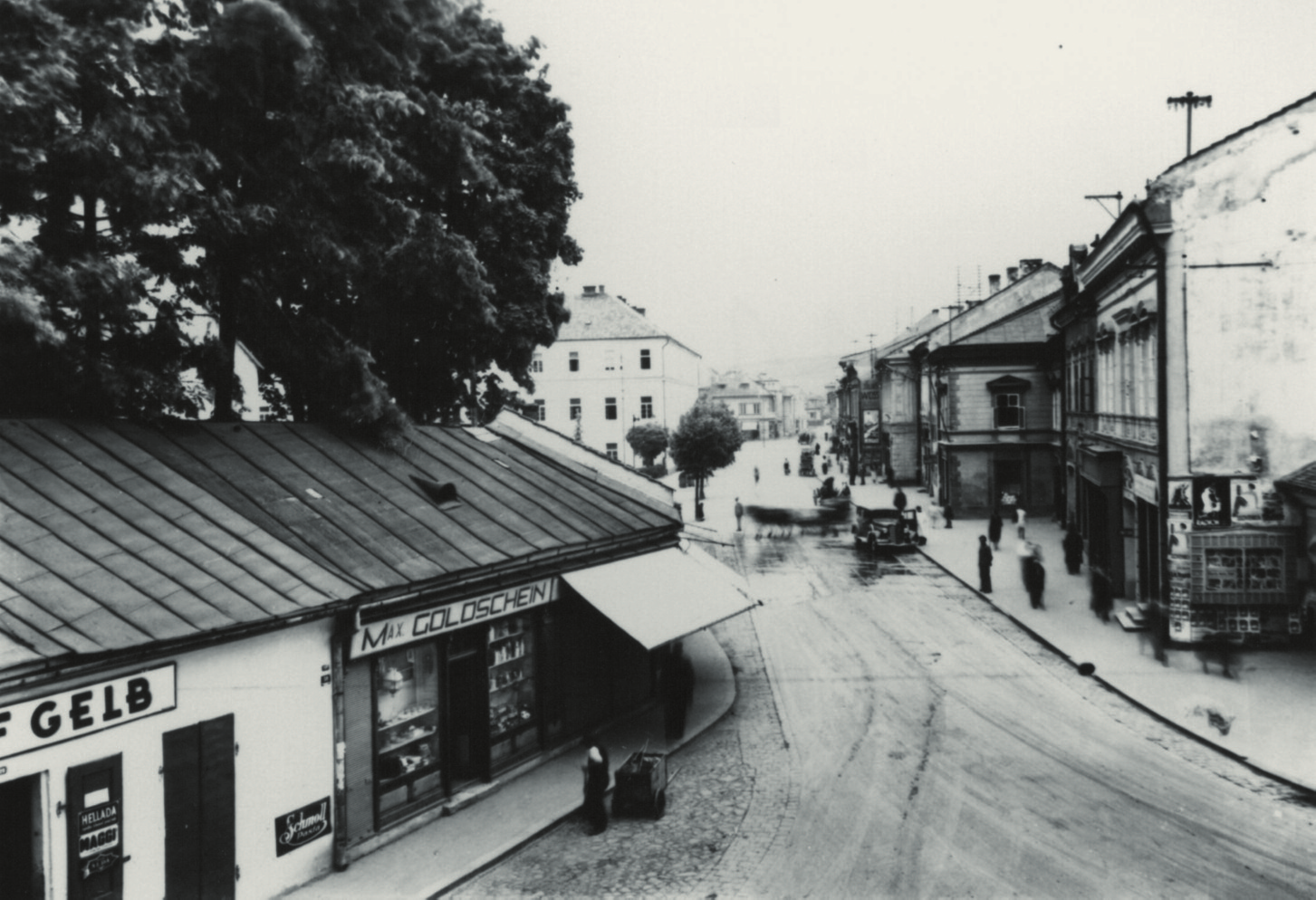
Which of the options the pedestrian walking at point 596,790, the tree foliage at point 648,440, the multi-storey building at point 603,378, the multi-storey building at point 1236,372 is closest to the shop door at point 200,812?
the pedestrian walking at point 596,790

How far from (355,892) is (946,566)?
22.5 meters

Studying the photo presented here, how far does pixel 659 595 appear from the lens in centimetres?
1427

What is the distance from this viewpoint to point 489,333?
20.3 meters

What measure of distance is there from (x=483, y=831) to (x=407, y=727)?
152cm

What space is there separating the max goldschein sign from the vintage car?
24.7m

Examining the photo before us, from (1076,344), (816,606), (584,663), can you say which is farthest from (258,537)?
(1076,344)

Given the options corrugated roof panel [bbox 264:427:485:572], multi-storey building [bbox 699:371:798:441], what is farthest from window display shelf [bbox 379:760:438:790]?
multi-storey building [bbox 699:371:798:441]

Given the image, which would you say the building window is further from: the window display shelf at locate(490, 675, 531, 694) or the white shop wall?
the white shop wall

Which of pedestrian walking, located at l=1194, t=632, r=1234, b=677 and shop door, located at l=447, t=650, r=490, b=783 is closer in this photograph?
shop door, located at l=447, t=650, r=490, b=783

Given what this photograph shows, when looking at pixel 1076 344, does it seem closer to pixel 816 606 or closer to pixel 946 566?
pixel 946 566

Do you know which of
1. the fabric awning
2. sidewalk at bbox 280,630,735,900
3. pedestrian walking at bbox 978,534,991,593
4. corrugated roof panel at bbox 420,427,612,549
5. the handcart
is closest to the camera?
sidewalk at bbox 280,630,735,900

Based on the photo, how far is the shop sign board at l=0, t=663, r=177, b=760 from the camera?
7.18 metres

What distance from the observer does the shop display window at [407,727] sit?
35.5 feet

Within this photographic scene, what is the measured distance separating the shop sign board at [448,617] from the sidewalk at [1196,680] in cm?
959
